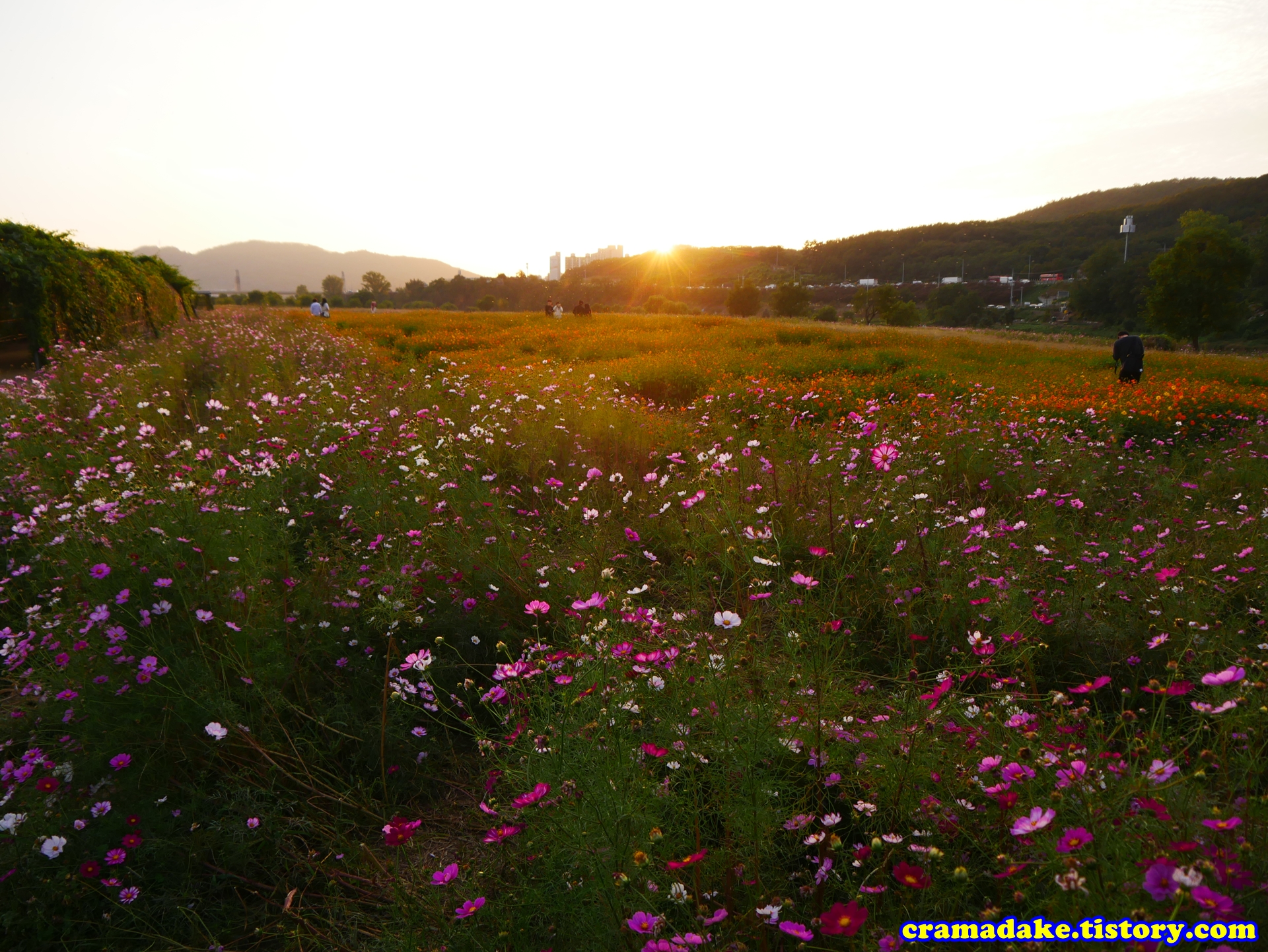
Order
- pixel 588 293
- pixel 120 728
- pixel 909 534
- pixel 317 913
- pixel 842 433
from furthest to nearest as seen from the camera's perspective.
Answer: pixel 588 293 < pixel 842 433 < pixel 909 534 < pixel 120 728 < pixel 317 913

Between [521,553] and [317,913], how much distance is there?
1.62 meters

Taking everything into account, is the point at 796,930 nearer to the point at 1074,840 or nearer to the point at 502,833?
the point at 1074,840

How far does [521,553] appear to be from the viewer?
316 centimetres

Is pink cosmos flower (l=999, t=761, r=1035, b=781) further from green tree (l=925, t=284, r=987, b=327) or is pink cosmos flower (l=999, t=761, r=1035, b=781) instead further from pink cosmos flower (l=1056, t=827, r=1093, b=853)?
green tree (l=925, t=284, r=987, b=327)

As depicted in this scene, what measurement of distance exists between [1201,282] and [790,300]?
2811 centimetres

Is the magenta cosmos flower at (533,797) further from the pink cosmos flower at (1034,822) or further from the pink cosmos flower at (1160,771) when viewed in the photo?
the pink cosmos flower at (1160,771)

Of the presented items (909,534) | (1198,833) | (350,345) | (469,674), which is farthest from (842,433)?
(350,345)

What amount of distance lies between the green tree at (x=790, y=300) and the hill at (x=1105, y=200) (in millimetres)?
99901

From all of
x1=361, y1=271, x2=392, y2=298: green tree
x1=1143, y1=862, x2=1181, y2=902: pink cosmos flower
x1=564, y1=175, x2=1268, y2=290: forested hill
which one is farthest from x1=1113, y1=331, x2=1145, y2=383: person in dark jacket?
x1=361, y1=271, x2=392, y2=298: green tree

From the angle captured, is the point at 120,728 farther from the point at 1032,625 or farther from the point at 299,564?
the point at 1032,625

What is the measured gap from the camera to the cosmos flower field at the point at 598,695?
1.50 metres

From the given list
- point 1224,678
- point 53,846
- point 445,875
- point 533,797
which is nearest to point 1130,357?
point 1224,678

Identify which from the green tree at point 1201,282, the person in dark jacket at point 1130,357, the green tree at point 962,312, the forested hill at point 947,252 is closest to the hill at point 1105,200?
the forested hill at point 947,252

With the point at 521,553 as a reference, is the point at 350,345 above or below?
above
